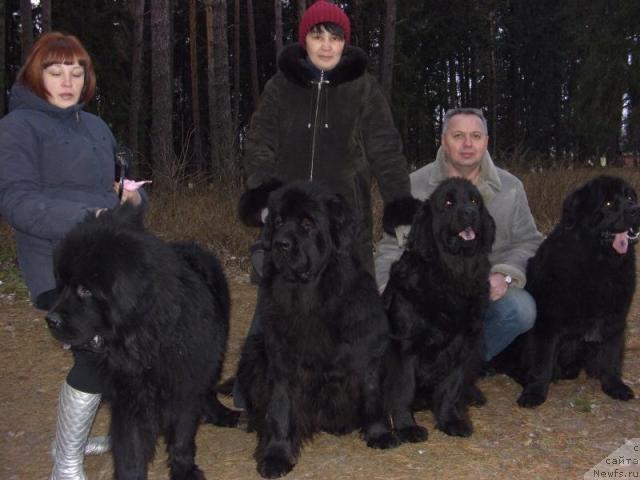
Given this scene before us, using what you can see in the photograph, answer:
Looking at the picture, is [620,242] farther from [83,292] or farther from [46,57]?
[46,57]

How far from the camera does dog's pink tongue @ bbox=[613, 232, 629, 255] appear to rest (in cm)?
399

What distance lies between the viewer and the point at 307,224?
10.1ft

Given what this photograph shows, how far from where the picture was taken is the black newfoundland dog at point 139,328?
2.52 metres

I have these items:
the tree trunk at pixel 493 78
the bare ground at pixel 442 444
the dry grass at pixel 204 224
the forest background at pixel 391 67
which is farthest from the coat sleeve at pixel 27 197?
the tree trunk at pixel 493 78

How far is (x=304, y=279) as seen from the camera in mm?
3135

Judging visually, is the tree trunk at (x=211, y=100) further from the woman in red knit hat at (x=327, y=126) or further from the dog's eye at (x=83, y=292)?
the dog's eye at (x=83, y=292)

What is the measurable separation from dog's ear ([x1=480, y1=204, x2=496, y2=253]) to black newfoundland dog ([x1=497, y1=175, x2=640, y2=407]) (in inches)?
29.7

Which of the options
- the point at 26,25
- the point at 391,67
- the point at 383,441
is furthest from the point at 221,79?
the point at 383,441

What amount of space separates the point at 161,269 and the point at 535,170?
11.0 meters

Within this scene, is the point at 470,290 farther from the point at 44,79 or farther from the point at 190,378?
the point at 44,79

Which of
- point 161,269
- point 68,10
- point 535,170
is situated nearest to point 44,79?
point 161,269

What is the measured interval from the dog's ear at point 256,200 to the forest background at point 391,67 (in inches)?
253

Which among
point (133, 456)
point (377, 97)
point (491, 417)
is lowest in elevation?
point (491, 417)

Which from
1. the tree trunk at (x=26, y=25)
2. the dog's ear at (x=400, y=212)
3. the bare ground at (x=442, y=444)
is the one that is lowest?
the bare ground at (x=442, y=444)
